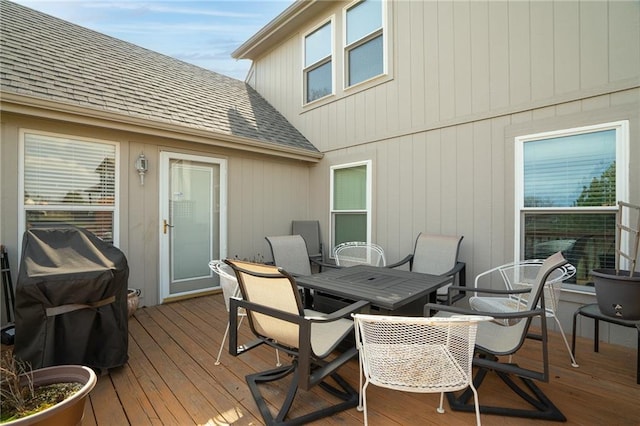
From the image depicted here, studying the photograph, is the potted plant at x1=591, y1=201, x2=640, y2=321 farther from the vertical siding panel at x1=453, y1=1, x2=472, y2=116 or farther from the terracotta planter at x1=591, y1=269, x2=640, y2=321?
the vertical siding panel at x1=453, y1=1, x2=472, y2=116

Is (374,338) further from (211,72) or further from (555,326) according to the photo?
(211,72)

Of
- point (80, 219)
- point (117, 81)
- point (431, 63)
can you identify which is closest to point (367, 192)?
point (431, 63)

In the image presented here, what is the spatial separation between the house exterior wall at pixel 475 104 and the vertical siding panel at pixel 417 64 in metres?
0.01

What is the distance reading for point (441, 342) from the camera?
1.49 meters

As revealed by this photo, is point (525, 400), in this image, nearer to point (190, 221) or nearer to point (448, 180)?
point (448, 180)

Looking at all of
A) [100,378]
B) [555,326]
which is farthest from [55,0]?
[555,326]

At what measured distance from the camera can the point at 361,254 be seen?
5.01 m

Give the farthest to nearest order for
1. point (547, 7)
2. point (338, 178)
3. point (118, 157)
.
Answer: point (338, 178)
point (118, 157)
point (547, 7)

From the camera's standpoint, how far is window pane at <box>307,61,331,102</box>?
18.9 ft

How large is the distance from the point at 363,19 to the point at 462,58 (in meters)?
2.01

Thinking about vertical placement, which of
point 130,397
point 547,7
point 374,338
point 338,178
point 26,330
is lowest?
point 130,397

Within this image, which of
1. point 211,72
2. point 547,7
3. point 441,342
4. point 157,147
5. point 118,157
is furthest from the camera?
point 211,72

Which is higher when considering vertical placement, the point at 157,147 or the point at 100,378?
the point at 157,147

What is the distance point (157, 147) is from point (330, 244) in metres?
3.21
